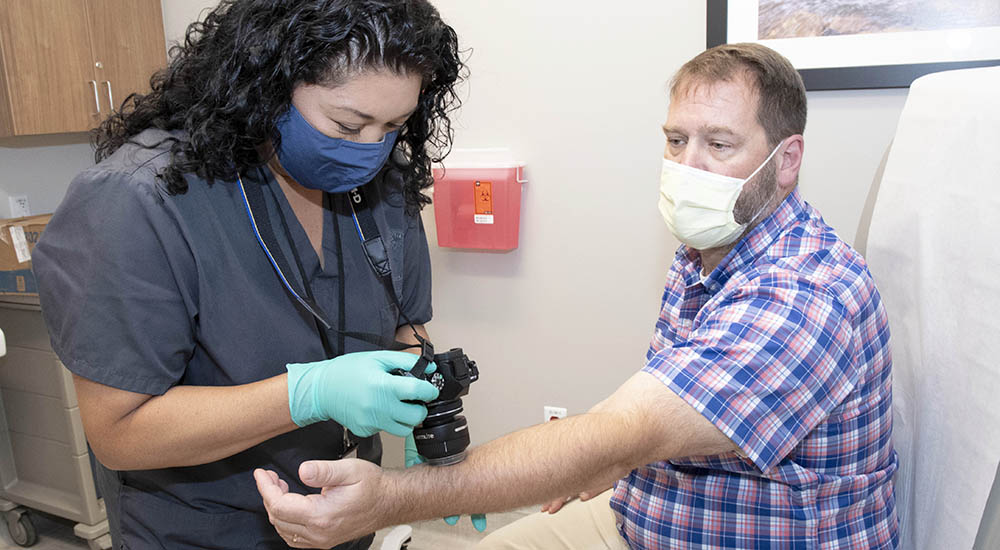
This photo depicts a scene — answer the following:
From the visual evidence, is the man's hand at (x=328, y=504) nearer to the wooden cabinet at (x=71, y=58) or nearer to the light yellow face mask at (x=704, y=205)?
the light yellow face mask at (x=704, y=205)

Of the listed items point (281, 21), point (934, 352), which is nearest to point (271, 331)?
point (281, 21)

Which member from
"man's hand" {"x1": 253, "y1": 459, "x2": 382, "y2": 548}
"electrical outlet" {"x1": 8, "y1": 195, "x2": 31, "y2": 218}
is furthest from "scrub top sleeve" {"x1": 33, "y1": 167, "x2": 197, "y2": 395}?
"electrical outlet" {"x1": 8, "y1": 195, "x2": 31, "y2": 218}

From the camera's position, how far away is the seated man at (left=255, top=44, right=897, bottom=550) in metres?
0.98

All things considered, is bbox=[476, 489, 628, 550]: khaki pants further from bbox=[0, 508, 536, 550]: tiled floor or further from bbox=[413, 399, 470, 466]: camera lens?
bbox=[0, 508, 536, 550]: tiled floor

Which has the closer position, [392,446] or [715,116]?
[715,116]

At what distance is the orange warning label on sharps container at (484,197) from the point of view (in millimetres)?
2246

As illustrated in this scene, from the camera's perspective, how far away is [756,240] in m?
1.23

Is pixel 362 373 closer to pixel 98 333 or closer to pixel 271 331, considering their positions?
pixel 271 331

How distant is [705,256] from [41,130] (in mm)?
2210

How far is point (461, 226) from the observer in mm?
2318

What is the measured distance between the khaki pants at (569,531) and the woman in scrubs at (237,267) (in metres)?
0.46

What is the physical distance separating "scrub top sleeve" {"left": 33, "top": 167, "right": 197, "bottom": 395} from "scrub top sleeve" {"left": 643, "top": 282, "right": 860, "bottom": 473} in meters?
0.71

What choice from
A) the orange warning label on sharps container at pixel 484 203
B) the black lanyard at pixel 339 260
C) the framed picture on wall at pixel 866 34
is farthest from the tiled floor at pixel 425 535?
the framed picture on wall at pixel 866 34

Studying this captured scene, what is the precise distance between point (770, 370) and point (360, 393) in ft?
1.87
